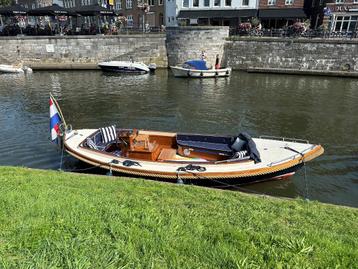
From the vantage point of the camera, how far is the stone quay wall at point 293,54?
1302 inches

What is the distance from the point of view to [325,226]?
240 inches

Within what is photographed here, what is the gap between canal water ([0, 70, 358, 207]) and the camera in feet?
41.9

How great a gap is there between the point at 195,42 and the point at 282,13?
1405cm

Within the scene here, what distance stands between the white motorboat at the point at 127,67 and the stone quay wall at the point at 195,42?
4293 millimetres

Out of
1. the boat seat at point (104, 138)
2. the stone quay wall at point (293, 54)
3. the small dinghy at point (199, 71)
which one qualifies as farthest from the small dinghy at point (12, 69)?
the boat seat at point (104, 138)

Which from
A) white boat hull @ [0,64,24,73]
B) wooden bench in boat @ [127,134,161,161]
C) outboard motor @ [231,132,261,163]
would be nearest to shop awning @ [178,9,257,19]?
white boat hull @ [0,64,24,73]

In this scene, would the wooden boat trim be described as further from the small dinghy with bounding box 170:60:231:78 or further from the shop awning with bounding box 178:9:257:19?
the shop awning with bounding box 178:9:257:19

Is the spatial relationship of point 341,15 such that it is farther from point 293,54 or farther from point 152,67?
point 152,67

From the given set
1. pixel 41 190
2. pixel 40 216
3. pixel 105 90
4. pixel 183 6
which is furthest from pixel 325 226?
pixel 183 6

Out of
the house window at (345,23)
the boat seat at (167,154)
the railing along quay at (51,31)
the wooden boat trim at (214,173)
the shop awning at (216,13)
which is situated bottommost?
the boat seat at (167,154)

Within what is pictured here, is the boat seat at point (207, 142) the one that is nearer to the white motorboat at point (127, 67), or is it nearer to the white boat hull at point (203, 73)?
the white boat hull at point (203, 73)

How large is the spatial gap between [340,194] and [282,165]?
216 cm

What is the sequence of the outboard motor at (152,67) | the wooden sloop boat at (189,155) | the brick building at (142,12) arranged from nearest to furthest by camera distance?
the wooden sloop boat at (189,155), the outboard motor at (152,67), the brick building at (142,12)

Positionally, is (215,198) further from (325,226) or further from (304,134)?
(304,134)
